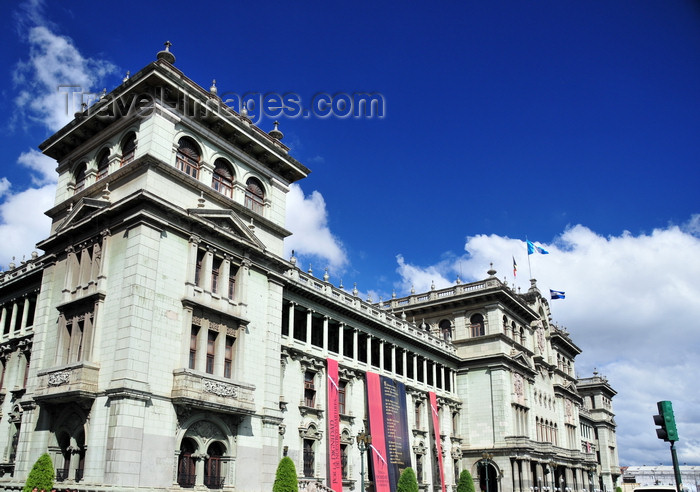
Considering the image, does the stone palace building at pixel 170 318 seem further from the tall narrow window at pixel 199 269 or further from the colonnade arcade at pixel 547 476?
the colonnade arcade at pixel 547 476

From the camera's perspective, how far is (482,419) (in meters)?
61.8

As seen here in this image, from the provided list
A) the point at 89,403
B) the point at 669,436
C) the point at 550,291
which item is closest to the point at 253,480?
the point at 89,403

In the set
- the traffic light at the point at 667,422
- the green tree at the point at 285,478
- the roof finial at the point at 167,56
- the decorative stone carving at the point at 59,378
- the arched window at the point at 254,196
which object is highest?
the roof finial at the point at 167,56

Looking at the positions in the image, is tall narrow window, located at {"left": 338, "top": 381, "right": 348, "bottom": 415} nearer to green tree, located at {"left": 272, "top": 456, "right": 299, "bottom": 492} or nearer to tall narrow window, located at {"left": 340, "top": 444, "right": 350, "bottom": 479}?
tall narrow window, located at {"left": 340, "top": 444, "right": 350, "bottom": 479}

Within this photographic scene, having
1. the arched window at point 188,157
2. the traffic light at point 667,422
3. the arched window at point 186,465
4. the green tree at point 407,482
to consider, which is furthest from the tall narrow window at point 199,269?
the traffic light at point 667,422

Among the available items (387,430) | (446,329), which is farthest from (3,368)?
(446,329)

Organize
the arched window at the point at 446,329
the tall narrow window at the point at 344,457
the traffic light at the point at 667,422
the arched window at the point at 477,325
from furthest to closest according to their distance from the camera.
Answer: the arched window at the point at 446,329 < the arched window at the point at 477,325 < the tall narrow window at the point at 344,457 < the traffic light at the point at 667,422

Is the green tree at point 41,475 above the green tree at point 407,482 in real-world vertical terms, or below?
above

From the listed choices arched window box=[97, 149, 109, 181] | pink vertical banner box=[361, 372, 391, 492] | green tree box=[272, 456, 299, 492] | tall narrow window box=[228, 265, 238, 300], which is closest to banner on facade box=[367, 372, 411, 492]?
pink vertical banner box=[361, 372, 391, 492]

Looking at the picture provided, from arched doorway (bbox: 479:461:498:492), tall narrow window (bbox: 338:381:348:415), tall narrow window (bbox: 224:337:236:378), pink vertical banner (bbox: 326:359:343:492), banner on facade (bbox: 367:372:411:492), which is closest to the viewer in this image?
tall narrow window (bbox: 224:337:236:378)

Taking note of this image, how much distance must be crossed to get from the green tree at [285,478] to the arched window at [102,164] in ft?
58.7

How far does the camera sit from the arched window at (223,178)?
35938 mm

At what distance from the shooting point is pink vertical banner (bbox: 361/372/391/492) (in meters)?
45.2

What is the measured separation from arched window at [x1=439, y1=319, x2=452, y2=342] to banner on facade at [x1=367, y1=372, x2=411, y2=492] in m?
15.6
